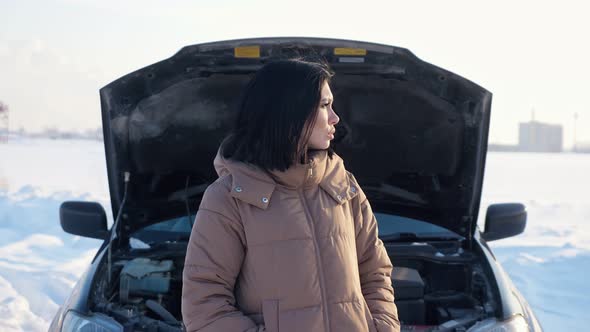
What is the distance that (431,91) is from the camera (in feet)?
9.78

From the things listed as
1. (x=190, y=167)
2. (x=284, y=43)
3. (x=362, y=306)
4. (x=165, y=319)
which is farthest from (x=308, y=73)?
(x=190, y=167)

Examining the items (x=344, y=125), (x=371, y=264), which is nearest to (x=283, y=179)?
(x=371, y=264)

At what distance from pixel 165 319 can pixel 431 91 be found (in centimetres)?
175

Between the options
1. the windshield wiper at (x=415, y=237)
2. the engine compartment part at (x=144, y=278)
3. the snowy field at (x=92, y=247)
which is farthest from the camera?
the snowy field at (x=92, y=247)

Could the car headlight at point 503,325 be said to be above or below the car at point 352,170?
below

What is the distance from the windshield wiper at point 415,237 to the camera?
133 inches

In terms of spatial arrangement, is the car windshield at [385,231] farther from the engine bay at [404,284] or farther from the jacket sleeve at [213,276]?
the jacket sleeve at [213,276]

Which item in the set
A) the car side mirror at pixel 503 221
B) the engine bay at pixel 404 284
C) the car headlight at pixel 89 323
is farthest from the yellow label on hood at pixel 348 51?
the car headlight at pixel 89 323

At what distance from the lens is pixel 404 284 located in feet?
9.78

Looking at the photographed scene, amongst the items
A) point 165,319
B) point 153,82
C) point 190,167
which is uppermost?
point 153,82

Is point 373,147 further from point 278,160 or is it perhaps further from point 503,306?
point 278,160

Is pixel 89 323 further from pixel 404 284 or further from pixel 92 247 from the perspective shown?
pixel 92 247

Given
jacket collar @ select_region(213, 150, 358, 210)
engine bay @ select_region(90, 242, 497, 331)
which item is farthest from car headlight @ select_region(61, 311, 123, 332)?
jacket collar @ select_region(213, 150, 358, 210)

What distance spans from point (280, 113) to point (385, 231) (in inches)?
75.2
